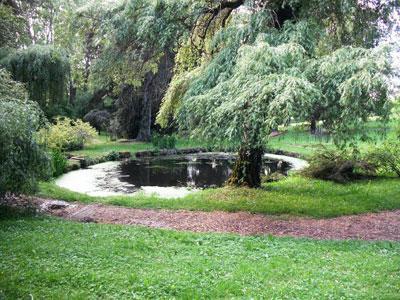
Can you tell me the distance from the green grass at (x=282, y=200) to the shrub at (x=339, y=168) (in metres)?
1.43

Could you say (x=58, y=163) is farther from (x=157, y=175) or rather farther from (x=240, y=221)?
(x=240, y=221)

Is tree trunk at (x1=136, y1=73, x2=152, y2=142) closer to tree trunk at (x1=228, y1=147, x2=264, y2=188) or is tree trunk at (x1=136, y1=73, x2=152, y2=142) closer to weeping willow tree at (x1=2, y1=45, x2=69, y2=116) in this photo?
weeping willow tree at (x1=2, y1=45, x2=69, y2=116)

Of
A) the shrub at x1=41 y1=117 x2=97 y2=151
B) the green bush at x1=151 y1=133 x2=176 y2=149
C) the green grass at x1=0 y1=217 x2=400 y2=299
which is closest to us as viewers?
the green grass at x1=0 y1=217 x2=400 y2=299

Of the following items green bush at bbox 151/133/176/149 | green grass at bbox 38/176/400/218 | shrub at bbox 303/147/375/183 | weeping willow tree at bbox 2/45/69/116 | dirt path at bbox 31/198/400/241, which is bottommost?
dirt path at bbox 31/198/400/241

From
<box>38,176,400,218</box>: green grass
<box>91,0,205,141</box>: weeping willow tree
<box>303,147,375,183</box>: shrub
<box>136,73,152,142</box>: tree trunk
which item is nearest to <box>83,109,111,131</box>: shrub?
<box>136,73,152,142</box>: tree trunk

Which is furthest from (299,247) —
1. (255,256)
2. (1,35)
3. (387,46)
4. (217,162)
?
(217,162)

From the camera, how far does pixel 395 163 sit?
1802cm

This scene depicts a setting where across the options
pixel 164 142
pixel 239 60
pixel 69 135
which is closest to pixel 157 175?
pixel 69 135

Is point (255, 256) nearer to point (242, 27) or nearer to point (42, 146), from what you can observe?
point (42, 146)

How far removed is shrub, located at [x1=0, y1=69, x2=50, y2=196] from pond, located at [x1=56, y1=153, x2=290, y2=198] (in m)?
5.12

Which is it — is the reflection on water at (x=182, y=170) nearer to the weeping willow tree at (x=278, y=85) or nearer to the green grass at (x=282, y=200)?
the green grass at (x=282, y=200)

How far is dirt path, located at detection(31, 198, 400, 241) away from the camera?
1034cm

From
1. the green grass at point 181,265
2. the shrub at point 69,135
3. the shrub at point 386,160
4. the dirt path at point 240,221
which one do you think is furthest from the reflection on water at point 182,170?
the green grass at point 181,265

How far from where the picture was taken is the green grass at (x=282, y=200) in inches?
489
